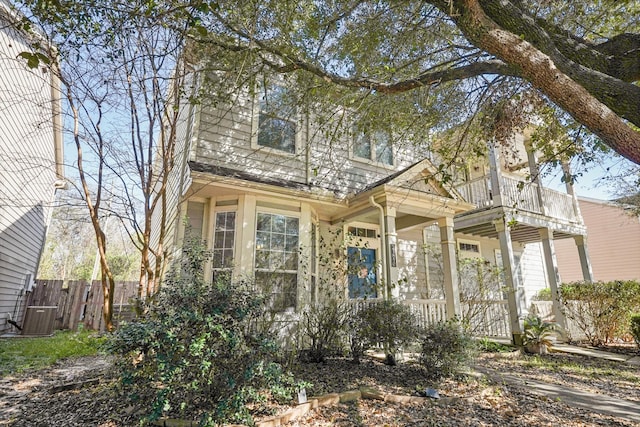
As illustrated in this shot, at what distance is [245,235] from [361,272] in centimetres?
286

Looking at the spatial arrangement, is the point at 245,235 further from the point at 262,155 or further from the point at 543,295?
the point at 543,295

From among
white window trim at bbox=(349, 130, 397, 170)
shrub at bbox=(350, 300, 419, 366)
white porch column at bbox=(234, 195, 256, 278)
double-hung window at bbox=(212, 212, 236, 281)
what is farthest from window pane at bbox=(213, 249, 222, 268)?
white window trim at bbox=(349, 130, 397, 170)

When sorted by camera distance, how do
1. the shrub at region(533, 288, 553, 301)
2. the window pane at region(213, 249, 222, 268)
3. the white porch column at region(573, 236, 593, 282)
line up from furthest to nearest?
the shrub at region(533, 288, 553, 301), the white porch column at region(573, 236, 593, 282), the window pane at region(213, 249, 222, 268)

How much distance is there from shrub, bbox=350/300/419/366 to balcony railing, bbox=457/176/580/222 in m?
5.49

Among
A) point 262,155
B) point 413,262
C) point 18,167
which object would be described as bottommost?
point 413,262

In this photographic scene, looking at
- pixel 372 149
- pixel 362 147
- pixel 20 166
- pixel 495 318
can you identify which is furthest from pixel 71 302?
pixel 495 318

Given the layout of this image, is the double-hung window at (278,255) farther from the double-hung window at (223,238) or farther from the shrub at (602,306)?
the shrub at (602,306)

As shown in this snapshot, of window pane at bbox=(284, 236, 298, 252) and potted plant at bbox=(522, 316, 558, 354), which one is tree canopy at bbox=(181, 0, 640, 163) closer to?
window pane at bbox=(284, 236, 298, 252)

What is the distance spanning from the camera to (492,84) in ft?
18.4

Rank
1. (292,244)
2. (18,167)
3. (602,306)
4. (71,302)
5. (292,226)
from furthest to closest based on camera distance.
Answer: (71,302)
(18,167)
(602,306)
(292,226)
(292,244)

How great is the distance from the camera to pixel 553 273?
932 centimetres

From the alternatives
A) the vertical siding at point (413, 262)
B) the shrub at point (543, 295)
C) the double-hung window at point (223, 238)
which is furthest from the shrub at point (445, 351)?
the shrub at point (543, 295)

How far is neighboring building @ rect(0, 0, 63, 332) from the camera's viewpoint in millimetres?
7809

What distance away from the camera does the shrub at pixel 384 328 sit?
5.41 metres
